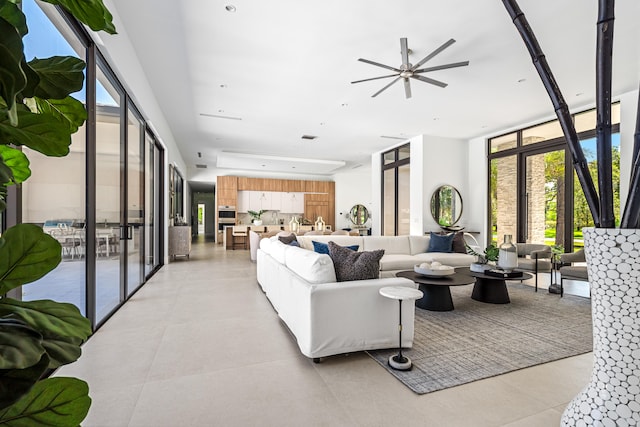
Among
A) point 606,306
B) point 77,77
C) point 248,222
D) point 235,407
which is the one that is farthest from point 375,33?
point 248,222

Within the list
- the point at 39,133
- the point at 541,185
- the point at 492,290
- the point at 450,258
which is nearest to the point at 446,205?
the point at 541,185

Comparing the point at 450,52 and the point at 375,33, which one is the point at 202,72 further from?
the point at 450,52

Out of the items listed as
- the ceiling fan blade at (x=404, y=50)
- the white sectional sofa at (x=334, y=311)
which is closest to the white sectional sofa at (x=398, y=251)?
the white sectional sofa at (x=334, y=311)

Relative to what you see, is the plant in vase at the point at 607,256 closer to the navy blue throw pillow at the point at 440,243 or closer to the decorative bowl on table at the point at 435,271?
the decorative bowl on table at the point at 435,271

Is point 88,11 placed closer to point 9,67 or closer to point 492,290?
point 9,67

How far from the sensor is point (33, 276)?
490 mm

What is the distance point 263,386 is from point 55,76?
202cm

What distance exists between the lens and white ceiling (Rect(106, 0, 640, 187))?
2.96 m

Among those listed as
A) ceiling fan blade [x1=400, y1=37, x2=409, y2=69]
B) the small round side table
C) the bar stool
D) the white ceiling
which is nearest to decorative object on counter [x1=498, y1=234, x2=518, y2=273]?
the small round side table

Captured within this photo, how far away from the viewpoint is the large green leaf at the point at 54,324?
1.44ft

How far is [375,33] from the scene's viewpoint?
3.29m

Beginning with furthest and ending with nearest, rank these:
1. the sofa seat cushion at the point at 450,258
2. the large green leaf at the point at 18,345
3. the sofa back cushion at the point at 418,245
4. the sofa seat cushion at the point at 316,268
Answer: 1. the sofa back cushion at the point at 418,245
2. the sofa seat cushion at the point at 450,258
3. the sofa seat cushion at the point at 316,268
4. the large green leaf at the point at 18,345

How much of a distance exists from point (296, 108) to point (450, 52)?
9.05 ft

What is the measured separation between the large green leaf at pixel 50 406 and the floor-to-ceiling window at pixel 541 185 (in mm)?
6567
